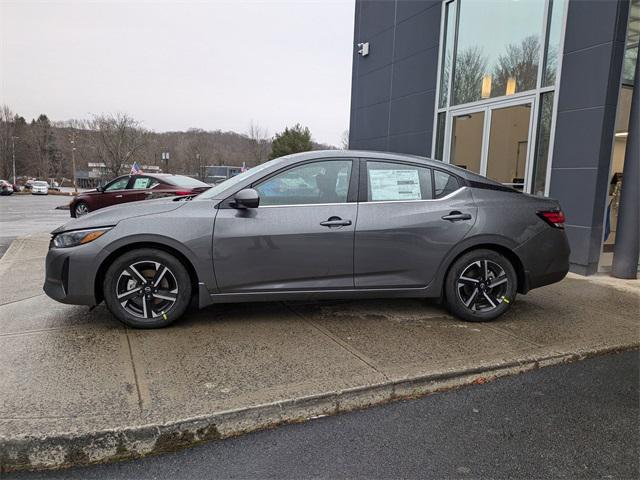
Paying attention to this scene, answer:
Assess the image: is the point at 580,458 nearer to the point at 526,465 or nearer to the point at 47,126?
the point at 526,465

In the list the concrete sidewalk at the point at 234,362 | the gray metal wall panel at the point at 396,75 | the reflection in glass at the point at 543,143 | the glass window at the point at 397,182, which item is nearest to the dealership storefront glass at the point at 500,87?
the reflection in glass at the point at 543,143

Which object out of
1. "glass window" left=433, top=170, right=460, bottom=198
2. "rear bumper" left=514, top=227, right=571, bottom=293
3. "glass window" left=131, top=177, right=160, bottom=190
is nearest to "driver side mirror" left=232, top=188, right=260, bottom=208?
"glass window" left=433, top=170, right=460, bottom=198

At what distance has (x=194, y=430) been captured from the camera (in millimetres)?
2582

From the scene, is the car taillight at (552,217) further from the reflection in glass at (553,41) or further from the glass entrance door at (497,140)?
the reflection in glass at (553,41)

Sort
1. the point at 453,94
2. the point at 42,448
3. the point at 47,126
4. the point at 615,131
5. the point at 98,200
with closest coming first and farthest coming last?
the point at 42,448 → the point at 615,131 → the point at 453,94 → the point at 98,200 → the point at 47,126

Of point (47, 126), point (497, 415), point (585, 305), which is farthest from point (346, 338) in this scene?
point (47, 126)

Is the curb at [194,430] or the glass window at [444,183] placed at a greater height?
the glass window at [444,183]

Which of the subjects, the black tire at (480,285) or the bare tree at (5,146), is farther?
the bare tree at (5,146)

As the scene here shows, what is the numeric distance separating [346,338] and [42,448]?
2.24m

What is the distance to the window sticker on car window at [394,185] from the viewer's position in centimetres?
425

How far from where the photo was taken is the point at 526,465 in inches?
94.0

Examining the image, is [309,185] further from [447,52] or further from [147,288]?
[447,52]

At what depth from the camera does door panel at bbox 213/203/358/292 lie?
3.91 metres

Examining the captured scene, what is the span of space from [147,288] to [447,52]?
8347 millimetres
